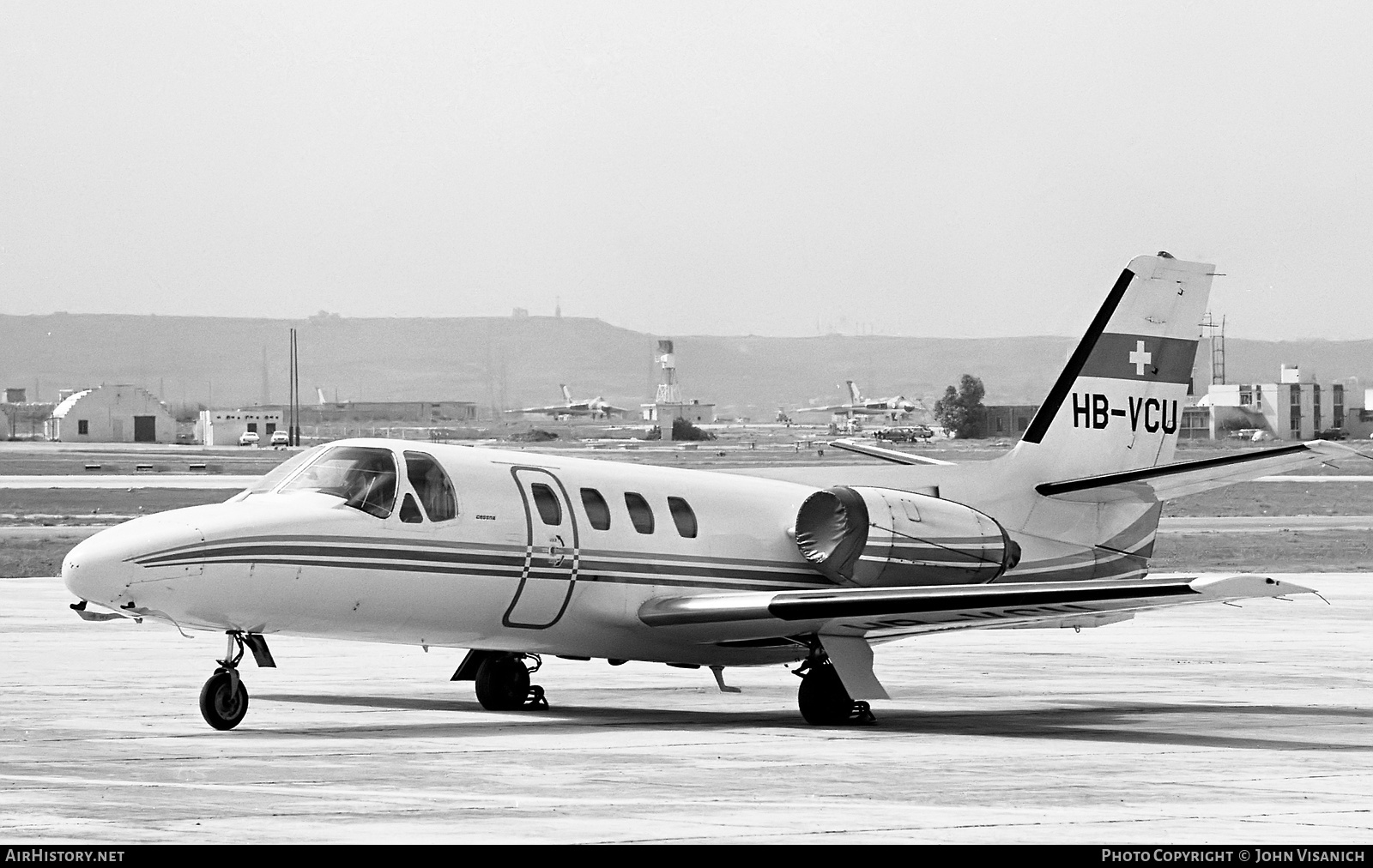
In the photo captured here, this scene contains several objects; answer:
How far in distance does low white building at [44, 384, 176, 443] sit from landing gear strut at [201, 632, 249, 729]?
599 feet

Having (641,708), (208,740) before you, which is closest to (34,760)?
(208,740)

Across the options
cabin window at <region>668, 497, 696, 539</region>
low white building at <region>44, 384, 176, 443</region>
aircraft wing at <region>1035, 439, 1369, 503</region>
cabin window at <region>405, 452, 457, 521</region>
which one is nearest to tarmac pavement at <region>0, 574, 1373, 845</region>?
cabin window at <region>668, 497, 696, 539</region>

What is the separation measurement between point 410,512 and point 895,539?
5359 millimetres

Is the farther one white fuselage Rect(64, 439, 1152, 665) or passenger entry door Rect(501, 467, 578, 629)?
passenger entry door Rect(501, 467, 578, 629)

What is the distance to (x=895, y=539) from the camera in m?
19.9

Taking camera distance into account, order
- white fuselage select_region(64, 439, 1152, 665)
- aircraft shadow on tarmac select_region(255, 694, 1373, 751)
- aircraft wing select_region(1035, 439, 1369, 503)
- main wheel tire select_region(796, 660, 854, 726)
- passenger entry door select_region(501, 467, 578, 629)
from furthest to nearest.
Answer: main wheel tire select_region(796, 660, 854, 726), passenger entry door select_region(501, 467, 578, 629), aircraft wing select_region(1035, 439, 1369, 503), aircraft shadow on tarmac select_region(255, 694, 1373, 751), white fuselage select_region(64, 439, 1152, 665)

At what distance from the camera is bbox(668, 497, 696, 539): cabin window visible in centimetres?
1955

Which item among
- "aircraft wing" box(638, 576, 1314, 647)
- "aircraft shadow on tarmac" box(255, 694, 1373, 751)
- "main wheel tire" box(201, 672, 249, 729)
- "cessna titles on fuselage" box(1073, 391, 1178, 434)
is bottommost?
"aircraft shadow on tarmac" box(255, 694, 1373, 751)

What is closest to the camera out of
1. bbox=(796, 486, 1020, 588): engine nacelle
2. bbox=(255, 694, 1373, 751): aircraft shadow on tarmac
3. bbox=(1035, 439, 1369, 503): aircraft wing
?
bbox=(255, 694, 1373, 751): aircraft shadow on tarmac

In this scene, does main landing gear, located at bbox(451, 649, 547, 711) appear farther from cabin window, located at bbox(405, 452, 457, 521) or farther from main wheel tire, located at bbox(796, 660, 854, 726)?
main wheel tire, located at bbox(796, 660, 854, 726)

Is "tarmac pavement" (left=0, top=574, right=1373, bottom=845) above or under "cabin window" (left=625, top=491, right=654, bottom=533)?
under

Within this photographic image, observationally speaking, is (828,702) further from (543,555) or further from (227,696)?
(227,696)

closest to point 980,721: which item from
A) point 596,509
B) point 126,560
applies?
point 596,509
